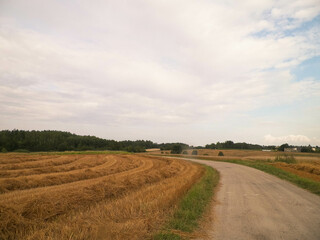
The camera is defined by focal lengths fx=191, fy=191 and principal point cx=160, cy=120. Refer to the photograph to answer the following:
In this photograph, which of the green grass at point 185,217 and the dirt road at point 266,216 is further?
the dirt road at point 266,216

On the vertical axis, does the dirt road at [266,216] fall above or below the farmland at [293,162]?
below

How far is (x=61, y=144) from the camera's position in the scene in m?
95.1

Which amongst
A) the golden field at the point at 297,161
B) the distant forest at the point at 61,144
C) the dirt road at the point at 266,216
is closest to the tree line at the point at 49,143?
the distant forest at the point at 61,144

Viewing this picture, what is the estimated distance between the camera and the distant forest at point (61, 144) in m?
78.9

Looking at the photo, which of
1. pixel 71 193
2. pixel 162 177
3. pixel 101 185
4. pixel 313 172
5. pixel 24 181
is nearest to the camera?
pixel 71 193

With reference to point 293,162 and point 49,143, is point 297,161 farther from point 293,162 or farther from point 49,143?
point 49,143

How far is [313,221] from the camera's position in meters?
6.25

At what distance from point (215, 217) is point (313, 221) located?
310 cm

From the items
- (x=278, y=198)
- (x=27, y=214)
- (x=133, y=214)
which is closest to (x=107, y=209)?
(x=133, y=214)

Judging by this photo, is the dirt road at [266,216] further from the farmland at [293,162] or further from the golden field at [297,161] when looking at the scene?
the golden field at [297,161]

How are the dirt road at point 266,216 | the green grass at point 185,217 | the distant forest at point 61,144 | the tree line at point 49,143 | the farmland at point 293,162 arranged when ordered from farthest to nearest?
1. the tree line at point 49,143
2. the distant forest at point 61,144
3. the farmland at point 293,162
4. the dirt road at point 266,216
5. the green grass at point 185,217

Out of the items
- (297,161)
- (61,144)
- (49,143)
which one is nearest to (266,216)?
(297,161)

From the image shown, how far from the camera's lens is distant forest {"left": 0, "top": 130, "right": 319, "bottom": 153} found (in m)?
78.9

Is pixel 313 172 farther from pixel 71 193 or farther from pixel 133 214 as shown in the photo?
pixel 71 193
